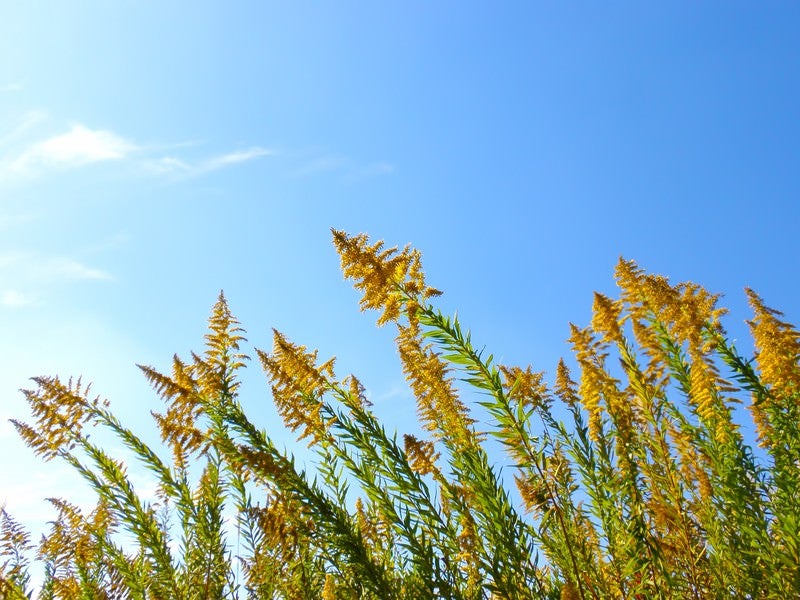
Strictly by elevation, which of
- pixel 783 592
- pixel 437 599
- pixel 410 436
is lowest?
pixel 783 592

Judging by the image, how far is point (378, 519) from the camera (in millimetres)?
3807

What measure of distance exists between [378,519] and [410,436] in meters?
0.76

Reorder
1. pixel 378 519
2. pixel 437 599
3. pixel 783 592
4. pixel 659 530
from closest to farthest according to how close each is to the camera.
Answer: pixel 437 599 < pixel 783 592 < pixel 659 530 < pixel 378 519

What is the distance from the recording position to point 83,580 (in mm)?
3402

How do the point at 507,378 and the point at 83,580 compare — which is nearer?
the point at 83,580

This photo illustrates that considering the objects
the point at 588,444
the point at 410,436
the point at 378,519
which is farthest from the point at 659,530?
the point at 378,519

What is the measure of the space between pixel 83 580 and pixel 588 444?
3.07 meters

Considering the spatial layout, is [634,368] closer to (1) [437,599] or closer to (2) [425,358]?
(2) [425,358]

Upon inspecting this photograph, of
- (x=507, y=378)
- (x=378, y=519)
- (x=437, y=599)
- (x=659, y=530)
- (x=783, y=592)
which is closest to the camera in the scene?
(x=437, y=599)

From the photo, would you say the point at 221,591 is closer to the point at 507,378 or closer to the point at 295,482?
the point at 295,482

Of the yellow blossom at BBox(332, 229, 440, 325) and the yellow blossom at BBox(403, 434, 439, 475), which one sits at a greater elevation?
the yellow blossom at BBox(332, 229, 440, 325)

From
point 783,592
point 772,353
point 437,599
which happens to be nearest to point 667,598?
point 783,592

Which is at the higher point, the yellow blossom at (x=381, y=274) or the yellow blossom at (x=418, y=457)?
the yellow blossom at (x=381, y=274)

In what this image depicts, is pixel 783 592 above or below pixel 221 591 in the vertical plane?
below
